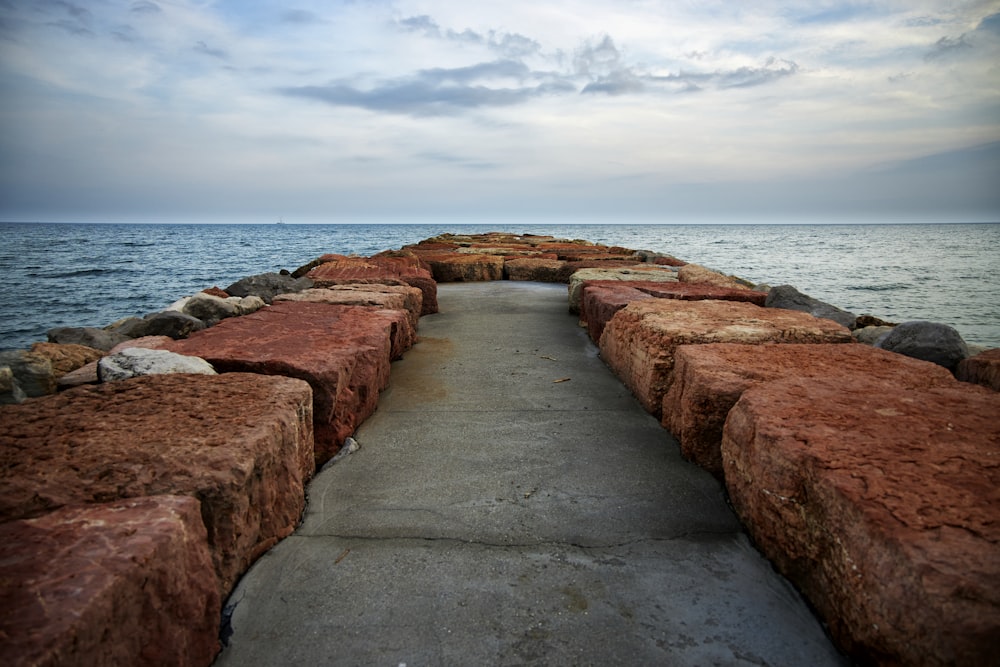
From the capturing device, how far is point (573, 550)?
4.62 ft

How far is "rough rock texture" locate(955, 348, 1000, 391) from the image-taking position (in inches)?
72.7

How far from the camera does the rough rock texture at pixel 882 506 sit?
0.85 meters

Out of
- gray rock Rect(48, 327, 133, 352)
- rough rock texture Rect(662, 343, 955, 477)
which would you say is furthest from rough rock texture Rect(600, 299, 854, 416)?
gray rock Rect(48, 327, 133, 352)

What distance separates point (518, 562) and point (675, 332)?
49.6 inches

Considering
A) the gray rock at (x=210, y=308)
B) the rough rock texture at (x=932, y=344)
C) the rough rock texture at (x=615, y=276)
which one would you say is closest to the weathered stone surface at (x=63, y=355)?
the gray rock at (x=210, y=308)

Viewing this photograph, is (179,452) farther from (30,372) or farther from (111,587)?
(30,372)

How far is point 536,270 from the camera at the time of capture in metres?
6.82

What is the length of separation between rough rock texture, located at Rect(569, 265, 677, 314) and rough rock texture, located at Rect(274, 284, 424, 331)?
4.12 ft

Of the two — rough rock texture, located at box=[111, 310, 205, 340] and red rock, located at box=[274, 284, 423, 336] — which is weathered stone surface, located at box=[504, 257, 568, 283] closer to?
red rock, located at box=[274, 284, 423, 336]

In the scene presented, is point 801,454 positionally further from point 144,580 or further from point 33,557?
point 33,557

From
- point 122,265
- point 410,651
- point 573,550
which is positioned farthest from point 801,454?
point 122,265

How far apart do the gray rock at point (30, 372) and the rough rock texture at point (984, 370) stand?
3944 millimetres

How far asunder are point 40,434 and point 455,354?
2.17 meters

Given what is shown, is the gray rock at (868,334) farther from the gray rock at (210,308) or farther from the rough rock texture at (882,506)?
the gray rock at (210,308)
